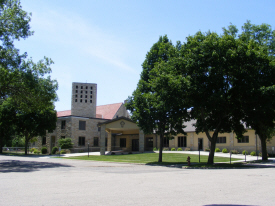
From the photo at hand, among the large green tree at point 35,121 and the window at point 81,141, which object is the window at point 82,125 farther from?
the large green tree at point 35,121

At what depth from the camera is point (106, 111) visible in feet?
196

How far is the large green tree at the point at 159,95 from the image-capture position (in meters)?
22.5

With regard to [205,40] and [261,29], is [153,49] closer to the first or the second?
[205,40]

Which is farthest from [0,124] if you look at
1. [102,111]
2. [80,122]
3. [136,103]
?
[136,103]

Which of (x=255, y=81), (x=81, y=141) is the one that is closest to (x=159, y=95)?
(x=255, y=81)

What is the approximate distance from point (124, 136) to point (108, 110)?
873 cm

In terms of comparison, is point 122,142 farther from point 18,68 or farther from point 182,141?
point 18,68

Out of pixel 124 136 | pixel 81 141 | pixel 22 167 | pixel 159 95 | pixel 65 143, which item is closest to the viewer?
pixel 22 167

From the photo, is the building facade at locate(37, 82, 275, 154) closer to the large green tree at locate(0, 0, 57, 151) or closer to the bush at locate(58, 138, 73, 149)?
the bush at locate(58, 138, 73, 149)

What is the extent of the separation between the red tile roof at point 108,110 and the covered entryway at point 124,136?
444cm

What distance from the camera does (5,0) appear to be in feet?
78.3

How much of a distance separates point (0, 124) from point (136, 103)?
Result: 2733 cm

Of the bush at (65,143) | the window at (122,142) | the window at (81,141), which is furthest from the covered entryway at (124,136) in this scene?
the bush at (65,143)

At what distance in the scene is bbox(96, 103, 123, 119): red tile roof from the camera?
57.3m
